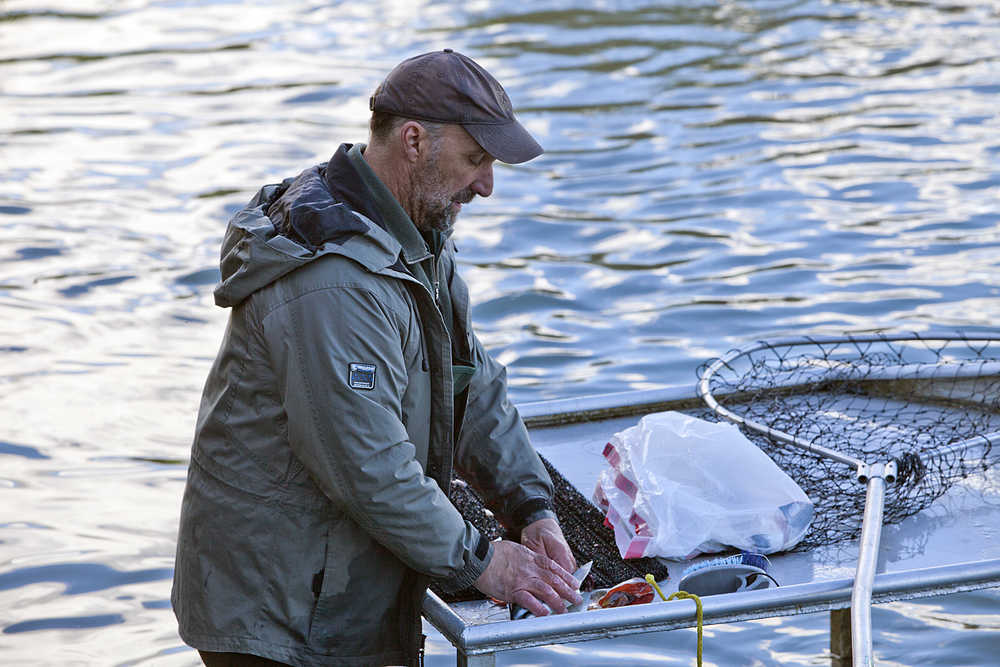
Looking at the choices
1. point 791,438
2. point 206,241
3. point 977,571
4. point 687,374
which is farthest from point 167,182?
point 977,571

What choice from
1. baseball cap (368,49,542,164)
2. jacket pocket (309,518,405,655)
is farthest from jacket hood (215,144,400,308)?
jacket pocket (309,518,405,655)

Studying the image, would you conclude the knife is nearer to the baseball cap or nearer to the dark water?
the baseball cap

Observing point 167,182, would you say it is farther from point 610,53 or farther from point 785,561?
point 785,561

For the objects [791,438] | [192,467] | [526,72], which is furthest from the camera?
[526,72]

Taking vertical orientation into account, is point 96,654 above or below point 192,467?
below

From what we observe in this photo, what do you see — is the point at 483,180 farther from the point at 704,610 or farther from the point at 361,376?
the point at 704,610

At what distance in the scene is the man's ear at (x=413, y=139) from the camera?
9.76 feet

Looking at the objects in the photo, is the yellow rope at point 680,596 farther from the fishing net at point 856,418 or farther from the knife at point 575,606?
the fishing net at point 856,418

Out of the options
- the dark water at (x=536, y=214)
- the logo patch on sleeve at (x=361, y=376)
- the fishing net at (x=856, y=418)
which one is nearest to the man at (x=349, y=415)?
the logo patch on sleeve at (x=361, y=376)

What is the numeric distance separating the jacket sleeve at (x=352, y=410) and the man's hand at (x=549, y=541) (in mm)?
474

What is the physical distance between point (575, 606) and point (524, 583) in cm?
16

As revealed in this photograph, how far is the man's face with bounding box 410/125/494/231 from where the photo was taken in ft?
9.81

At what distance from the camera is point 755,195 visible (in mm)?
9453

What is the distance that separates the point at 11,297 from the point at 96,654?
13.2 ft
